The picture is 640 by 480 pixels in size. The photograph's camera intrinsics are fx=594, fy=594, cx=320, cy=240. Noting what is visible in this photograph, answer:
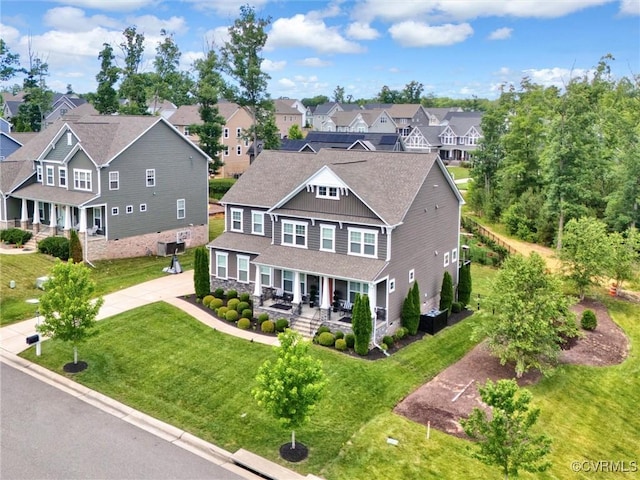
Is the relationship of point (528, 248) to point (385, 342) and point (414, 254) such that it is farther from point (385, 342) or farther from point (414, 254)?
point (385, 342)

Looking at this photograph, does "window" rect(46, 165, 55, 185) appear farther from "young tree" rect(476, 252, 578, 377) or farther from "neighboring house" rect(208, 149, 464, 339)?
"young tree" rect(476, 252, 578, 377)

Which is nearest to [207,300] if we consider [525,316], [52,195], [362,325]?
[362,325]

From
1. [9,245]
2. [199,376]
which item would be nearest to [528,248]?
[199,376]

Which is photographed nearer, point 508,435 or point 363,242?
point 508,435

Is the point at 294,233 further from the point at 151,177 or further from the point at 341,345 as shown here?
the point at 151,177

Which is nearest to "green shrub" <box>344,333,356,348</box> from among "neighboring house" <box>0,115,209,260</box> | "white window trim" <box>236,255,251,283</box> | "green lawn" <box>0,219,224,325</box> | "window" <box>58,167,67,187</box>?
"white window trim" <box>236,255,251,283</box>

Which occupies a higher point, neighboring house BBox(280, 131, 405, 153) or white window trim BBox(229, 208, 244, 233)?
neighboring house BBox(280, 131, 405, 153)

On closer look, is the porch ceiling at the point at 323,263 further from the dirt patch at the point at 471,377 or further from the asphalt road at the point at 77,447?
the asphalt road at the point at 77,447
